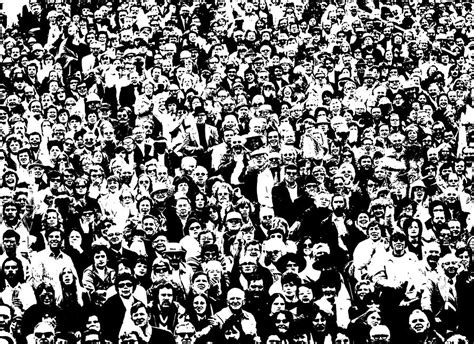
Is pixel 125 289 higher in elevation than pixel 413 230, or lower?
lower

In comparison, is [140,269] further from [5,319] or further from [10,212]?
[10,212]

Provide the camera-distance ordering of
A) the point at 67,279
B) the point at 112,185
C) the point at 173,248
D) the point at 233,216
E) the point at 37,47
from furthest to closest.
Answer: the point at 37,47, the point at 112,185, the point at 233,216, the point at 173,248, the point at 67,279

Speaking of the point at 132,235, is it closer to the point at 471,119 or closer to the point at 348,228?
the point at 348,228

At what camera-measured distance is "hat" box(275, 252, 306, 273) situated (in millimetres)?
11926

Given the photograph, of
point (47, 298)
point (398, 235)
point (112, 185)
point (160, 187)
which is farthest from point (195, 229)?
point (398, 235)

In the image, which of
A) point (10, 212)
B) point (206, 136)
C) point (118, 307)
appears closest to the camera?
point (118, 307)

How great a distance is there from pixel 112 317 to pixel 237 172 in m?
3.21

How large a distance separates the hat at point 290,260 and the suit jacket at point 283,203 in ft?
2.83

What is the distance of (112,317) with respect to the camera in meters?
11.3

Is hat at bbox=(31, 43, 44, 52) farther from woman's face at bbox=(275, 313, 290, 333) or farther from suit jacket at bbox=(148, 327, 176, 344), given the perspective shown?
woman's face at bbox=(275, 313, 290, 333)

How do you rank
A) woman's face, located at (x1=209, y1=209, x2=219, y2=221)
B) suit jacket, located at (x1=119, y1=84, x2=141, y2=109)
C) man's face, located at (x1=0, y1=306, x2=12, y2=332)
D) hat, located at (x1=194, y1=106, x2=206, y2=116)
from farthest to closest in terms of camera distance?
suit jacket, located at (x1=119, y1=84, x2=141, y2=109), hat, located at (x1=194, y1=106, x2=206, y2=116), woman's face, located at (x1=209, y1=209, x2=219, y2=221), man's face, located at (x1=0, y1=306, x2=12, y2=332)

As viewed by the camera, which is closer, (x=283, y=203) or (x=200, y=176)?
(x=283, y=203)

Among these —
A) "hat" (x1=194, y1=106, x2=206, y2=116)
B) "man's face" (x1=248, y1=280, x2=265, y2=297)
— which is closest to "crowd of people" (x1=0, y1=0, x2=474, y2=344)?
"man's face" (x1=248, y1=280, x2=265, y2=297)

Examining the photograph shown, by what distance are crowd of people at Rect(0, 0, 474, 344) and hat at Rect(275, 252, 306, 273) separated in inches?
1.2
